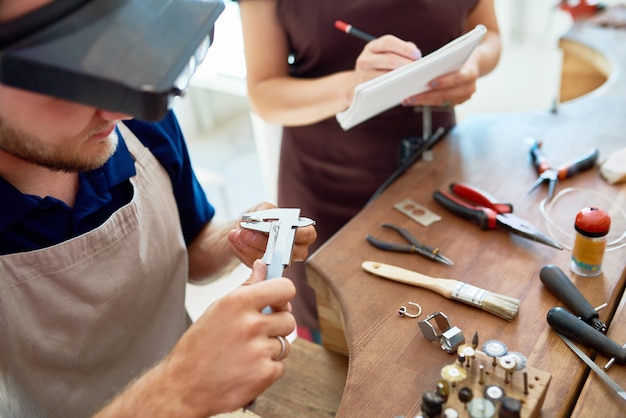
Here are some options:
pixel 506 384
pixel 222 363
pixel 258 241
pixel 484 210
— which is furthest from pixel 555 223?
pixel 222 363

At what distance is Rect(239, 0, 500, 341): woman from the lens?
124 cm

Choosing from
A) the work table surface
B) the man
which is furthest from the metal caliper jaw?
the work table surface

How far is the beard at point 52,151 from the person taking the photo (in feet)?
2.29

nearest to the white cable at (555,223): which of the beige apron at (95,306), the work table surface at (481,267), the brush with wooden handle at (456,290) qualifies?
the work table surface at (481,267)

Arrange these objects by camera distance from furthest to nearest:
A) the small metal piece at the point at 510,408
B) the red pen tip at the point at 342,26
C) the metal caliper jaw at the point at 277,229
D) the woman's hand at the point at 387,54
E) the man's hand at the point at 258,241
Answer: the red pen tip at the point at 342,26 → the woman's hand at the point at 387,54 → the man's hand at the point at 258,241 → the metal caliper jaw at the point at 277,229 → the small metal piece at the point at 510,408

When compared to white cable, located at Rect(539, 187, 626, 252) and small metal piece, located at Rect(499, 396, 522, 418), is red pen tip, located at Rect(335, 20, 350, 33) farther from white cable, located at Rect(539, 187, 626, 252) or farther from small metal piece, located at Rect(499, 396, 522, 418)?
small metal piece, located at Rect(499, 396, 522, 418)

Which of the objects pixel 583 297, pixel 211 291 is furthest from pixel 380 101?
pixel 211 291

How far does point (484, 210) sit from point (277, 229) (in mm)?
438

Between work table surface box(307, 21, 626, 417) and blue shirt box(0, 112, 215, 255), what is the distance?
0.28 metres

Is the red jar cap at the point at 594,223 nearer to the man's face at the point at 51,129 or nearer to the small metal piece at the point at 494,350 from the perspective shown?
the small metal piece at the point at 494,350

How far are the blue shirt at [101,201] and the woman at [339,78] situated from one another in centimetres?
33

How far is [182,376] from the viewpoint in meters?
0.72

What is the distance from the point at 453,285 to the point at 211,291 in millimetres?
1668

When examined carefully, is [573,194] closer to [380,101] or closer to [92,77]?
[380,101]
